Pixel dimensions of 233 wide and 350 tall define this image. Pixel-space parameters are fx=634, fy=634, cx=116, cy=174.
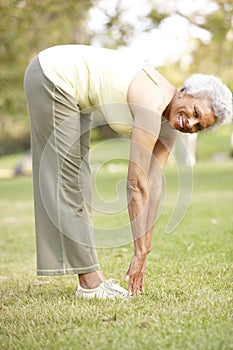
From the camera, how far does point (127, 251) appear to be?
5508 millimetres

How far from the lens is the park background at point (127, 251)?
2.73 m

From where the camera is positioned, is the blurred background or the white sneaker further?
the blurred background

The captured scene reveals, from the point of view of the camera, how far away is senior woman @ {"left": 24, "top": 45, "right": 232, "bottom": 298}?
3326mm

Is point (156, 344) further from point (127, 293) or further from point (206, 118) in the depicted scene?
point (206, 118)

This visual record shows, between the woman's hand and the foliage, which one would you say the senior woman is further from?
the foliage

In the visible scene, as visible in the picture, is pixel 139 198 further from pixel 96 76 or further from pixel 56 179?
pixel 96 76

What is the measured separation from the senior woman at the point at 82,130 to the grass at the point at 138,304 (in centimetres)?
24

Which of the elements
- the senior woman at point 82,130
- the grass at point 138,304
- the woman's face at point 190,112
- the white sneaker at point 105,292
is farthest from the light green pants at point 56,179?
the woman's face at point 190,112

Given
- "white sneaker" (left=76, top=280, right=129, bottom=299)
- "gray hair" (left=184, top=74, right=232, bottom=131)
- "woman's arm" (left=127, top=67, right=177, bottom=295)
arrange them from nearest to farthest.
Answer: "woman's arm" (left=127, top=67, right=177, bottom=295) < "gray hair" (left=184, top=74, right=232, bottom=131) < "white sneaker" (left=76, top=280, right=129, bottom=299)

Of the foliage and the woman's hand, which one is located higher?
the foliage

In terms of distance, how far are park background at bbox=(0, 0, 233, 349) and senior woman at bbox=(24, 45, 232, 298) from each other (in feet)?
0.78

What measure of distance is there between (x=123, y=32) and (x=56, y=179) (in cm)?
1013

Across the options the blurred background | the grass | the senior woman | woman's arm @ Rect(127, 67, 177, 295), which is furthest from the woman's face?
the blurred background

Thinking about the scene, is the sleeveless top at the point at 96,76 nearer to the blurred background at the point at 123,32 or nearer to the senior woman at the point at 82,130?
the senior woman at the point at 82,130
